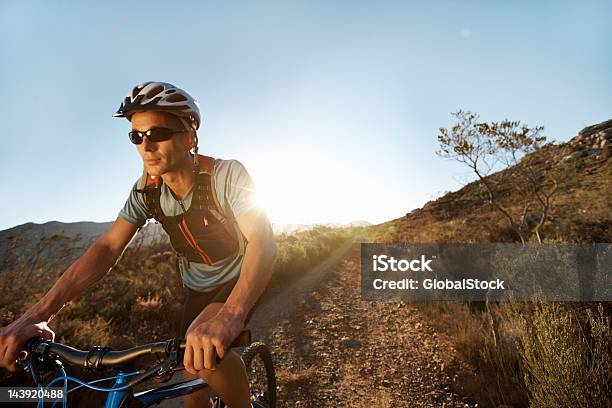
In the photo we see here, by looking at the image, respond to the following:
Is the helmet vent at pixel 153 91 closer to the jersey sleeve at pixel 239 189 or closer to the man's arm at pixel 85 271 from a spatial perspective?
the jersey sleeve at pixel 239 189

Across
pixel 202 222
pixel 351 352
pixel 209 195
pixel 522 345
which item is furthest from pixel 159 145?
pixel 351 352

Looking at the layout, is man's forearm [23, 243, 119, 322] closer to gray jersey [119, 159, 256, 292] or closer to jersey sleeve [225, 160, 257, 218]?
gray jersey [119, 159, 256, 292]

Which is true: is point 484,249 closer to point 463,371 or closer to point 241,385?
point 463,371

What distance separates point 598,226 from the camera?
1409cm

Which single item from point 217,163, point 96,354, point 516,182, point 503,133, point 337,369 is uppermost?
point 503,133

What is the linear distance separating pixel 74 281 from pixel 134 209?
55cm

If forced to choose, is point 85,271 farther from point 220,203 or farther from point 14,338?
point 220,203

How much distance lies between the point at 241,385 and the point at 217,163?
1163 millimetres

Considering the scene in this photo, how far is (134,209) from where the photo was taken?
218 cm

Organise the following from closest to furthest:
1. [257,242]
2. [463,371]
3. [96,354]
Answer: [96,354] → [257,242] → [463,371]

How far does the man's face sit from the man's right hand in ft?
2.88

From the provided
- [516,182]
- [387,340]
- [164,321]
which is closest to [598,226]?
[516,182]

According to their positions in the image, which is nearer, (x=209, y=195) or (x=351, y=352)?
(x=209, y=195)

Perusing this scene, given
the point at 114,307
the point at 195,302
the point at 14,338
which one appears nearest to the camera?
the point at 14,338
